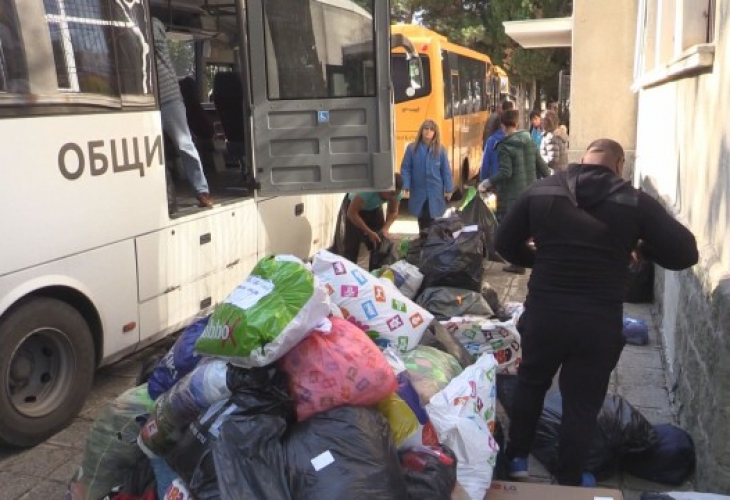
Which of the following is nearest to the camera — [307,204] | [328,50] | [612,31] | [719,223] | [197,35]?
[719,223]

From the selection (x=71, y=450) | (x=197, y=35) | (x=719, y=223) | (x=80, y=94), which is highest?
(x=197, y=35)

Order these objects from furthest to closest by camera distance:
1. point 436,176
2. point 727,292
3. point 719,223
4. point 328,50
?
1. point 436,176
2. point 328,50
3. point 719,223
4. point 727,292

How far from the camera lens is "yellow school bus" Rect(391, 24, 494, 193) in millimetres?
12039

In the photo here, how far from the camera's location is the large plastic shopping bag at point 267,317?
269 cm

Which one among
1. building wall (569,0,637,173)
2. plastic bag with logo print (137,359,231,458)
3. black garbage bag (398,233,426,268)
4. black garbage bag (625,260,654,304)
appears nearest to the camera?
plastic bag with logo print (137,359,231,458)

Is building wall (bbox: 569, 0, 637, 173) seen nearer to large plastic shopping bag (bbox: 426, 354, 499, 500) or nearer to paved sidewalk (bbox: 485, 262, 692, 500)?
paved sidewalk (bbox: 485, 262, 692, 500)

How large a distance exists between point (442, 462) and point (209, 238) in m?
2.94

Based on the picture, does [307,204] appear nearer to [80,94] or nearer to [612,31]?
[80,94]

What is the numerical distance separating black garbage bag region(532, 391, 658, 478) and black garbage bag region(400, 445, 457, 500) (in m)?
0.97

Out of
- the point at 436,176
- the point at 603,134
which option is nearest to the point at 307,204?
the point at 436,176

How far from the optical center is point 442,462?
2768 mm

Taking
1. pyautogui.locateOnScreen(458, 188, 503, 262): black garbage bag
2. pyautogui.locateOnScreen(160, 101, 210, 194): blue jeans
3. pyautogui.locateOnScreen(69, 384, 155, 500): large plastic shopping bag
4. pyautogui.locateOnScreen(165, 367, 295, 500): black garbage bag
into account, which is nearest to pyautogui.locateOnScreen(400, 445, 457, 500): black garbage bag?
pyautogui.locateOnScreen(165, 367, 295, 500): black garbage bag

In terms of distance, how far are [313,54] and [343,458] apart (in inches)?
153

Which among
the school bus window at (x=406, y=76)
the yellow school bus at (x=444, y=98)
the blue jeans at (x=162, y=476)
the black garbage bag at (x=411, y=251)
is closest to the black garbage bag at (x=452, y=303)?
the black garbage bag at (x=411, y=251)
